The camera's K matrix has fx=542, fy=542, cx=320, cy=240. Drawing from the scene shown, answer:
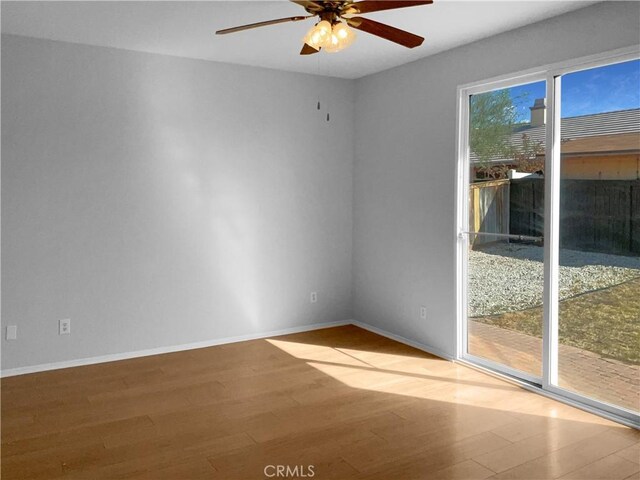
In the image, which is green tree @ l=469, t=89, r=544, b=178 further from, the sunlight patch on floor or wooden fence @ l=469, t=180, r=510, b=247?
the sunlight patch on floor

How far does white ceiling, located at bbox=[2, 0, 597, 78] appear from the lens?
3412 mm

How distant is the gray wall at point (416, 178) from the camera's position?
409cm

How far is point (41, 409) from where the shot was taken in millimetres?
3498

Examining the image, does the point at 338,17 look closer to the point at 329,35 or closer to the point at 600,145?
the point at 329,35

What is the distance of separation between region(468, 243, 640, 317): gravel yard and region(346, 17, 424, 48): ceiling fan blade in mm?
1882

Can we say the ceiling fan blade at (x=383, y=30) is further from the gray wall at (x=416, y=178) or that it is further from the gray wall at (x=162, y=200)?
the gray wall at (x=162, y=200)

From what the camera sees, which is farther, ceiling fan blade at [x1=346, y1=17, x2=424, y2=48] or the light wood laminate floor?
the light wood laminate floor

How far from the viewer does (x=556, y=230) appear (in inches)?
146

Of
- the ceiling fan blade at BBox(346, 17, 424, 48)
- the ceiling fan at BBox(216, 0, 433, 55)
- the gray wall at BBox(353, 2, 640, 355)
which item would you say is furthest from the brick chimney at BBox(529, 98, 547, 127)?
the ceiling fan at BBox(216, 0, 433, 55)

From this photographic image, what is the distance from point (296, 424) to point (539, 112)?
8.87 feet

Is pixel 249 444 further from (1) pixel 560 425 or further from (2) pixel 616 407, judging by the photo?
(2) pixel 616 407

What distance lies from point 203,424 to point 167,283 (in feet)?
5.72

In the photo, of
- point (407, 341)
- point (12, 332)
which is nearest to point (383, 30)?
point (407, 341)

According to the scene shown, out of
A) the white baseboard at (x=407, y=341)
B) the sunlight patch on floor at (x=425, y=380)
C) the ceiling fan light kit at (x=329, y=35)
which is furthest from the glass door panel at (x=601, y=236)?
the ceiling fan light kit at (x=329, y=35)
